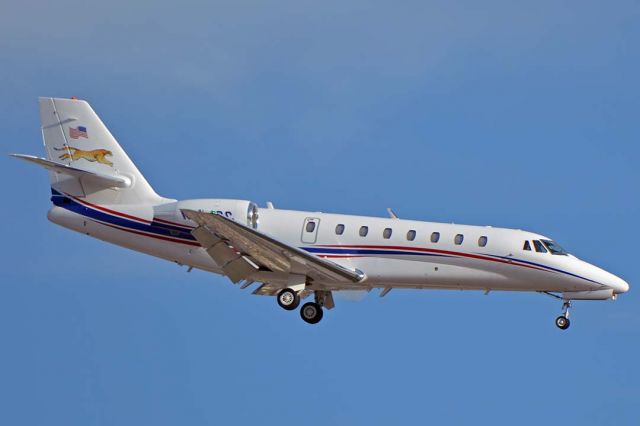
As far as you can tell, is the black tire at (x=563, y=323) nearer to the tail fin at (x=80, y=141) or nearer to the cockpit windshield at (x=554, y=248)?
the cockpit windshield at (x=554, y=248)

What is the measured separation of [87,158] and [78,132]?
790 millimetres

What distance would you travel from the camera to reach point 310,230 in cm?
2783

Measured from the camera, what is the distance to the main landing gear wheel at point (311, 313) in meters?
28.2

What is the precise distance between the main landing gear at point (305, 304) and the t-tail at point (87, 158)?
4489 millimetres

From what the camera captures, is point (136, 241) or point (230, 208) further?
point (136, 241)

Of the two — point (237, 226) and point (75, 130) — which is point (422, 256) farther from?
point (75, 130)

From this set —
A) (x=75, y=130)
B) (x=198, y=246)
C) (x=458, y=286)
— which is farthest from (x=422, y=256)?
(x=75, y=130)

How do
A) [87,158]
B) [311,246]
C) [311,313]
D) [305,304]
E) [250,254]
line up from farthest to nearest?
[87,158], [305,304], [311,313], [311,246], [250,254]

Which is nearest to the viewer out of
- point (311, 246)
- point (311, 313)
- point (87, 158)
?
point (311, 246)

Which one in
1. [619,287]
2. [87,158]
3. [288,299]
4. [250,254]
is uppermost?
[87,158]

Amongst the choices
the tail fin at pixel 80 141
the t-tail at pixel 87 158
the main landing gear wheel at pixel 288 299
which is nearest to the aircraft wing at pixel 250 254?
the main landing gear wheel at pixel 288 299

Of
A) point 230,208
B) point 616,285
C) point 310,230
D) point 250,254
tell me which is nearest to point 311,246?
point 310,230

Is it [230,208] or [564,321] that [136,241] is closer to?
[230,208]

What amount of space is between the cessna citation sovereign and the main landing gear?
26 mm
